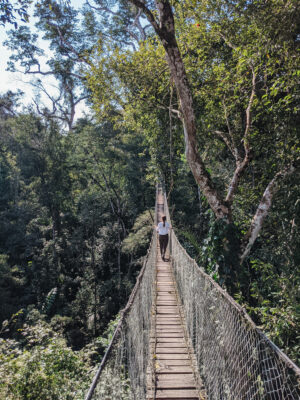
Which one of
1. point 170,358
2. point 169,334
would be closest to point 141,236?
point 169,334

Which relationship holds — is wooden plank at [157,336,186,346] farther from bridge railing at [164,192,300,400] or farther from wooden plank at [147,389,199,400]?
wooden plank at [147,389,199,400]

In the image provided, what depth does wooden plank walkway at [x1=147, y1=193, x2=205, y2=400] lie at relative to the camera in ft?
6.70

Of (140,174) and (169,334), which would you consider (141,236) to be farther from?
(169,334)

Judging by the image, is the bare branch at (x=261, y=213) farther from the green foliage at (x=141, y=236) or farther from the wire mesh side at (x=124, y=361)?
the green foliage at (x=141, y=236)

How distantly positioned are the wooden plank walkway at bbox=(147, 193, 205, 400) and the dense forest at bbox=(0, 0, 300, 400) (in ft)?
2.39

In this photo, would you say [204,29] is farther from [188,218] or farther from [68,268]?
[68,268]

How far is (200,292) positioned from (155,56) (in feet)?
12.5

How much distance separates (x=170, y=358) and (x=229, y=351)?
834 mm

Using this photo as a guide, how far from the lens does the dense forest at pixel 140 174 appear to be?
290 cm

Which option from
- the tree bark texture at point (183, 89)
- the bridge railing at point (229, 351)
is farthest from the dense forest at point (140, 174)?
the bridge railing at point (229, 351)

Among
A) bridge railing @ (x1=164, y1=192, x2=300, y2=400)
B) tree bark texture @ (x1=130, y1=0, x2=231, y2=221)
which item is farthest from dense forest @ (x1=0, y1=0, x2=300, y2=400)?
bridge railing @ (x1=164, y1=192, x2=300, y2=400)

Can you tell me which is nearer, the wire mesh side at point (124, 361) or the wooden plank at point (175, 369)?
the wire mesh side at point (124, 361)

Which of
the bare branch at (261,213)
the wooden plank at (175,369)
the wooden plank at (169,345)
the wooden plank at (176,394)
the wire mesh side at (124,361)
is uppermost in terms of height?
the bare branch at (261,213)

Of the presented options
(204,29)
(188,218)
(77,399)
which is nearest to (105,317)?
(188,218)
